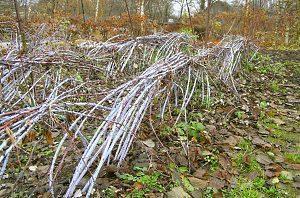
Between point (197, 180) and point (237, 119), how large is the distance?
1390 millimetres

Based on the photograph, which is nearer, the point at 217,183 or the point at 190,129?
the point at 217,183

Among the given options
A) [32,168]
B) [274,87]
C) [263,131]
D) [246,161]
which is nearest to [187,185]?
[246,161]

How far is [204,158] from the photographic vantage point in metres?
2.71

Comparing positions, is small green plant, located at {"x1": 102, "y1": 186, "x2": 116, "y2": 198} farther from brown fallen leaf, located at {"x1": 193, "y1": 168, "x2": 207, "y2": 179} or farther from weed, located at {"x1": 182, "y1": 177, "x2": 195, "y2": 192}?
brown fallen leaf, located at {"x1": 193, "y1": 168, "x2": 207, "y2": 179}

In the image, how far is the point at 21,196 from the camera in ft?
6.78

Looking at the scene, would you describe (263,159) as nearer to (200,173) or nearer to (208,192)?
(200,173)

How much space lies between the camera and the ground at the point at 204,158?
2.20m

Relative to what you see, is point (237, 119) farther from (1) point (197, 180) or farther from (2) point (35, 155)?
(2) point (35, 155)

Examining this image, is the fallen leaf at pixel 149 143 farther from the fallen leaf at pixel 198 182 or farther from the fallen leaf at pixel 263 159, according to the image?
the fallen leaf at pixel 263 159

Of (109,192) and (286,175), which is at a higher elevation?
(109,192)

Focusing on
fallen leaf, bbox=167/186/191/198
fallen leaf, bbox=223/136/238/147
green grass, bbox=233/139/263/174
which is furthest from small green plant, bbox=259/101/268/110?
fallen leaf, bbox=167/186/191/198

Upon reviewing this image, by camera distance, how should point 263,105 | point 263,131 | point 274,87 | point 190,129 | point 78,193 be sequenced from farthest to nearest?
point 274,87 → point 263,105 → point 263,131 → point 190,129 → point 78,193


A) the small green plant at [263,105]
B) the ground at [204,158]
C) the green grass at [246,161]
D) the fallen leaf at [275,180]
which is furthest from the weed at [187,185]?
the small green plant at [263,105]

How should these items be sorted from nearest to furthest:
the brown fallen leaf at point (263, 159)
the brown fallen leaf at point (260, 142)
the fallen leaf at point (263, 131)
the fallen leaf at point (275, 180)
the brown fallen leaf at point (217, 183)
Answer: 1. the brown fallen leaf at point (217, 183)
2. the fallen leaf at point (275, 180)
3. the brown fallen leaf at point (263, 159)
4. the brown fallen leaf at point (260, 142)
5. the fallen leaf at point (263, 131)
